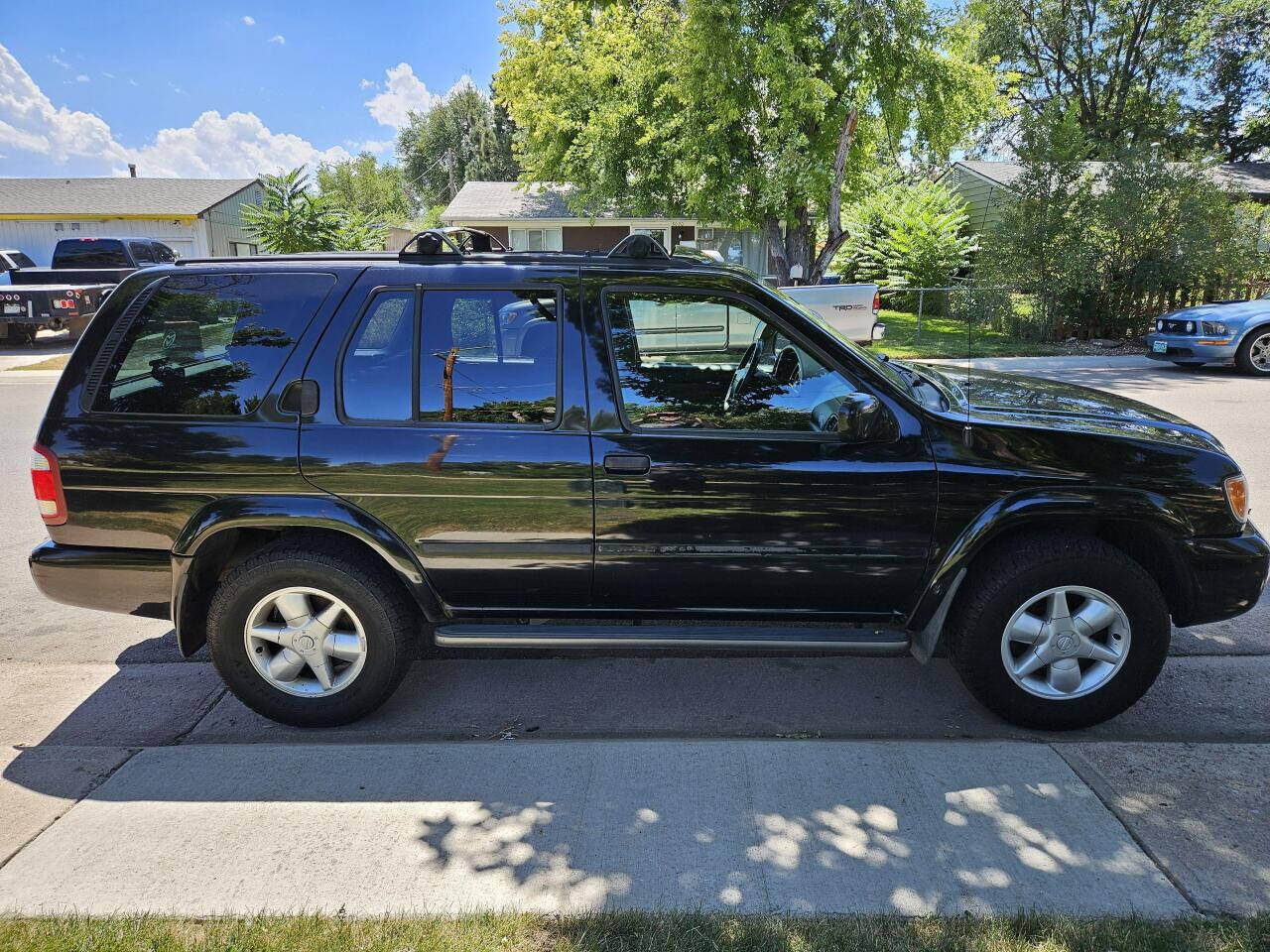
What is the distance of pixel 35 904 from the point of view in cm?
277

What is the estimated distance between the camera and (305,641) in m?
3.69

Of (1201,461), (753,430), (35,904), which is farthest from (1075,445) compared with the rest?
(35,904)

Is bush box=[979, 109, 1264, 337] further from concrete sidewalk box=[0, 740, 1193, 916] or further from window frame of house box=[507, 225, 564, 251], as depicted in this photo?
window frame of house box=[507, 225, 564, 251]

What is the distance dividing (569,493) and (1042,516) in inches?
73.7

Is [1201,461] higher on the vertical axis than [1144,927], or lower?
higher

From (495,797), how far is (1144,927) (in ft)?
6.94

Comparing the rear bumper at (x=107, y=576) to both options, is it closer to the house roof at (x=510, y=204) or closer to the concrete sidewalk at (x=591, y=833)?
the concrete sidewalk at (x=591, y=833)

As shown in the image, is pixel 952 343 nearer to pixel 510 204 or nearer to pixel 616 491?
pixel 616 491

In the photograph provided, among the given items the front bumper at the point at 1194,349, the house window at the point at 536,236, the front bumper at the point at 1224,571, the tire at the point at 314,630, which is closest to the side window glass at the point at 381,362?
the tire at the point at 314,630

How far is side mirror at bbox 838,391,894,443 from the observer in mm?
3385

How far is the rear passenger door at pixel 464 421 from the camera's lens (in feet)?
11.7

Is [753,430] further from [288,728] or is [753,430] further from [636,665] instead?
[288,728]

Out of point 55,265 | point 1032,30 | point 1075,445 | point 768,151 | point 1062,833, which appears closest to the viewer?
point 1062,833

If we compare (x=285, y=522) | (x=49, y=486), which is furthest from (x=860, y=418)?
(x=49, y=486)
